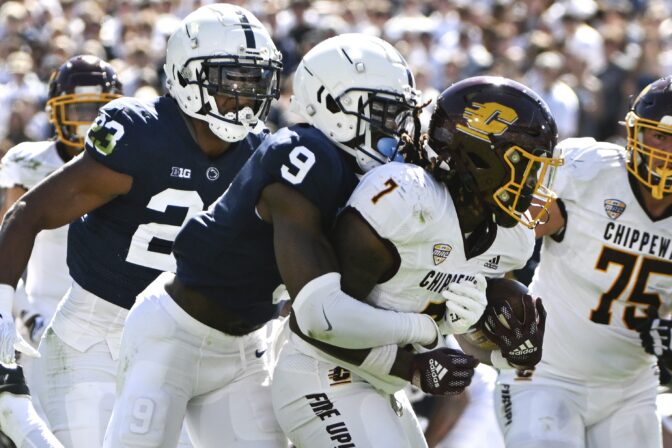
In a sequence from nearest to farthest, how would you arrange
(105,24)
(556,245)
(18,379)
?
(18,379), (556,245), (105,24)

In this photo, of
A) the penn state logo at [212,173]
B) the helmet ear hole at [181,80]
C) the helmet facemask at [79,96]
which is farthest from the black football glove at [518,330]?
the helmet facemask at [79,96]

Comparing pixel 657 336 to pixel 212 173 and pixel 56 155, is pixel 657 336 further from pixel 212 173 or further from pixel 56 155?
pixel 56 155

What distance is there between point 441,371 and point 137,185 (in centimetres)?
145

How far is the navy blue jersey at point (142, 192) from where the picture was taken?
14.3ft

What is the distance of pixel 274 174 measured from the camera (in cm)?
355

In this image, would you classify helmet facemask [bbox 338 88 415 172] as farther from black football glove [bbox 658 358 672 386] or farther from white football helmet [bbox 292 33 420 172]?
black football glove [bbox 658 358 672 386]

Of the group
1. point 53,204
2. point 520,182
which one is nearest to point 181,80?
point 53,204

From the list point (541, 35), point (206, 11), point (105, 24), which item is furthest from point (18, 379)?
point (105, 24)

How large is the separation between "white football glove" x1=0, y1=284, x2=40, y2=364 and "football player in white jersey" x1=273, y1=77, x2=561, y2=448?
98cm

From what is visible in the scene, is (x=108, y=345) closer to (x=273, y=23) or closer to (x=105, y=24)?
(x=273, y=23)

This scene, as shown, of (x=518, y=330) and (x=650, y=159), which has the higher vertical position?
(x=650, y=159)

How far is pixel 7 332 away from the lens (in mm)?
4125

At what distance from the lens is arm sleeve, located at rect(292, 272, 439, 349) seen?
3.41m

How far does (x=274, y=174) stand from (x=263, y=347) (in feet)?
2.65
